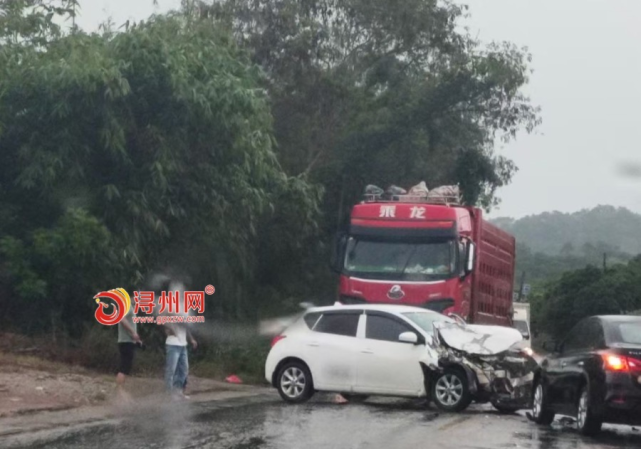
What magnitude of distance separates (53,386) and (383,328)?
5125 millimetres

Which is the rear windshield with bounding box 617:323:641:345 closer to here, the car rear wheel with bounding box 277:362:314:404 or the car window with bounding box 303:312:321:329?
the car rear wheel with bounding box 277:362:314:404

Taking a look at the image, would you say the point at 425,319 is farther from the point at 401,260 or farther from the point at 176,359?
the point at 401,260

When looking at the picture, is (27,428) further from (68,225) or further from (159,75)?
(159,75)

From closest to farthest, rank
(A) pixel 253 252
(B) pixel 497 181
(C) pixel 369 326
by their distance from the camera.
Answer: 1. (C) pixel 369 326
2. (A) pixel 253 252
3. (B) pixel 497 181

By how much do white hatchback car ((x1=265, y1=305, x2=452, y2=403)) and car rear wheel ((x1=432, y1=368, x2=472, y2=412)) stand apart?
0.27 m

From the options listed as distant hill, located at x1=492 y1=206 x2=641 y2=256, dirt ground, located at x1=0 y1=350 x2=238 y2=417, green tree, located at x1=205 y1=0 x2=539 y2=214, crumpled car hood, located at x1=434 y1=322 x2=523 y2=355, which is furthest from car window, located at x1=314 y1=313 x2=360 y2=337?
distant hill, located at x1=492 y1=206 x2=641 y2=256

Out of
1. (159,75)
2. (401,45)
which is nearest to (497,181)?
(401,45)

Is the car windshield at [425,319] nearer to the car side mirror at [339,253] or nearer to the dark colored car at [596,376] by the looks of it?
the dark colored car at [596,376]

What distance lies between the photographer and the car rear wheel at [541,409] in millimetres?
15555

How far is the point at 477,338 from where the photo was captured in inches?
697

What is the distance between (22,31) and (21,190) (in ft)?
11.5

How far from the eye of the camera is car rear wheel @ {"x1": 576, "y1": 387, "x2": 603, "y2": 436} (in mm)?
13676

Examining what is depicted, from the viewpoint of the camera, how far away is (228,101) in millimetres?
22625

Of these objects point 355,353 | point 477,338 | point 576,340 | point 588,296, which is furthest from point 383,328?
point 588,296
